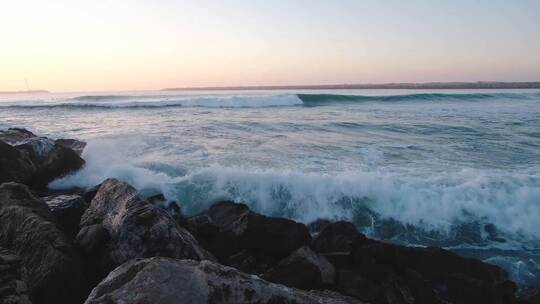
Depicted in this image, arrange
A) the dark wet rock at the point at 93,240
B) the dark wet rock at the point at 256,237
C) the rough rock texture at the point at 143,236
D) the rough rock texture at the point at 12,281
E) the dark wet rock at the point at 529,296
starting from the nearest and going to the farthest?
the rough rock texture at the point at 12,281 → the rough rock texture at the point at 143,236 → the dark wet rock at the point at 93,240 → the dark wet rock at the point at 529,296 → the dark wet rock at the point at 256,237

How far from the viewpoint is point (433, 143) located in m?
13.5

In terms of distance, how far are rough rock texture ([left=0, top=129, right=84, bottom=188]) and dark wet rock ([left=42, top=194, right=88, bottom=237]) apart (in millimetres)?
2315

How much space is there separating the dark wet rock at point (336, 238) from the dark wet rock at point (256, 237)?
0.36 metres

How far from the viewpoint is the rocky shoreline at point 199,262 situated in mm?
2305

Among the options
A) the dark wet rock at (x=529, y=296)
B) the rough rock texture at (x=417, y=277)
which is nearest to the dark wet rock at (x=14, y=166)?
the rough rock texture at (x=417, y=277)

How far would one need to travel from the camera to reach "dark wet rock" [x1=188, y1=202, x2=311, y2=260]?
519 centimetres

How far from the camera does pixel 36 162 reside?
845cm

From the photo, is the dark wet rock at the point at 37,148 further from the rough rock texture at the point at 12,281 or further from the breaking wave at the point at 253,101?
the breaking wave at the point at 253,101

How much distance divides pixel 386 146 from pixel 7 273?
1101 cm

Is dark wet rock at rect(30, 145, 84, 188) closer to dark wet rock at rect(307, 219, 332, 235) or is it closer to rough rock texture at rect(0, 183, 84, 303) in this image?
rough rock texture at rect(0, 183, 84, 303)

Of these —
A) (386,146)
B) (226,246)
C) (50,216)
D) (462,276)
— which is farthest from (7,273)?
(386,146)

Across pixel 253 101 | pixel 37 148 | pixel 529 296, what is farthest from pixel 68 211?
pixel 253 101

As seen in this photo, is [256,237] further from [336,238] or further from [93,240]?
[93,240]

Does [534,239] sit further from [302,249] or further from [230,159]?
[230,159]
